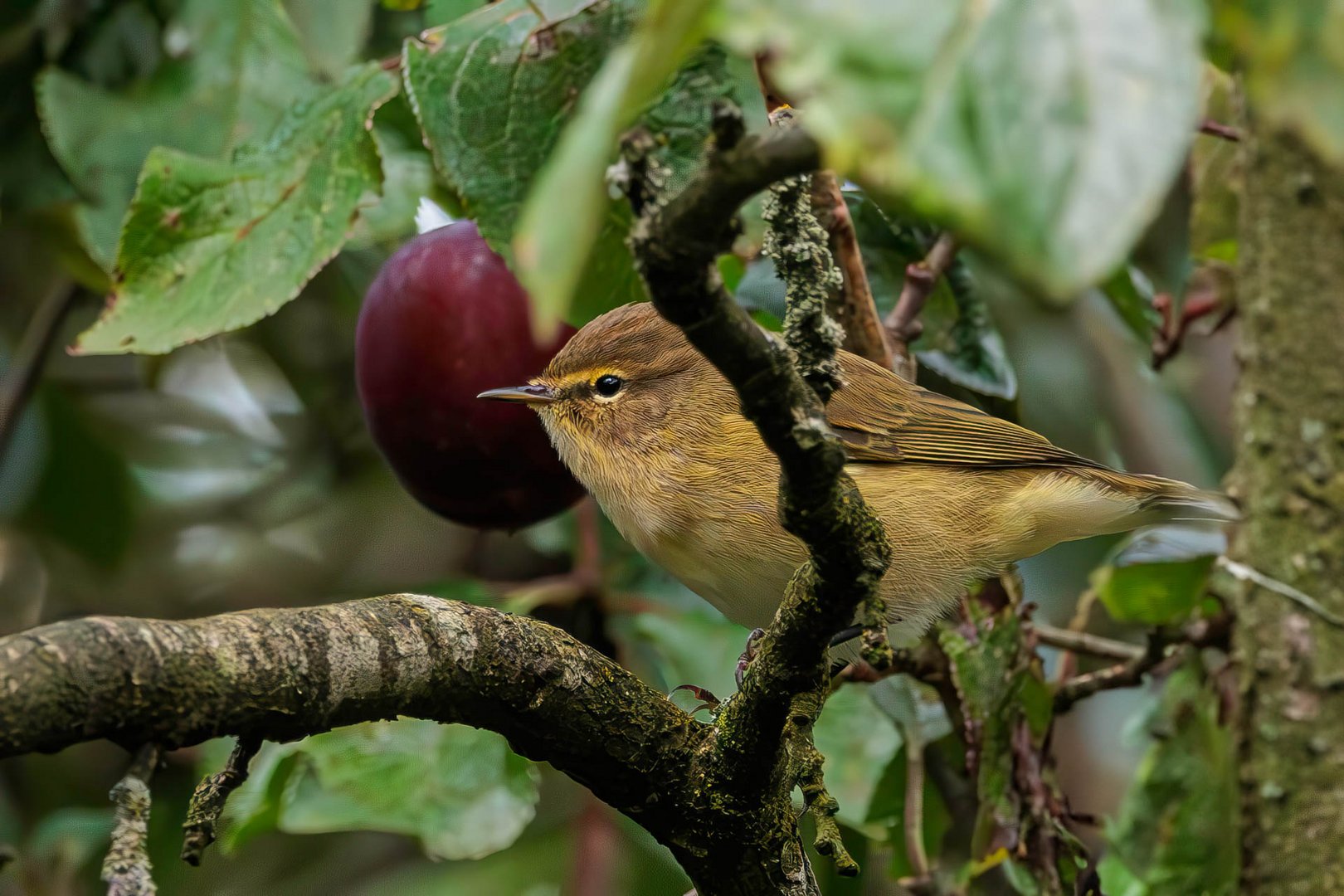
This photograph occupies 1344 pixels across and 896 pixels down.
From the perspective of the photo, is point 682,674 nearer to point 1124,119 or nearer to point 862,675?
point 862,675

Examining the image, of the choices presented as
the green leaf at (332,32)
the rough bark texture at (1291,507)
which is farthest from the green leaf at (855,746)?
the green leaf at (332,32)

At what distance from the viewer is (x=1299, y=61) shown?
34.0 inches

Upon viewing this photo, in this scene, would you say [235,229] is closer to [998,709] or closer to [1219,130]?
[998,709]

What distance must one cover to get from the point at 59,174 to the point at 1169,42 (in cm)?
305

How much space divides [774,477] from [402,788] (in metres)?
1.15

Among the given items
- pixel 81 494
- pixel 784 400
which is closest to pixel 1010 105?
pixel 784 400

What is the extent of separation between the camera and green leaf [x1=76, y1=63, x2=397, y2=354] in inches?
96.9

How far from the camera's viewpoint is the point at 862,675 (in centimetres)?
288

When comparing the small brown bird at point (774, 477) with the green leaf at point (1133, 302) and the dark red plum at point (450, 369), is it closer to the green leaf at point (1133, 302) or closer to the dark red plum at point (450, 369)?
the dark red plum at point (450, 369)

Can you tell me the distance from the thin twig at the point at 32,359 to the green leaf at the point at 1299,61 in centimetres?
348

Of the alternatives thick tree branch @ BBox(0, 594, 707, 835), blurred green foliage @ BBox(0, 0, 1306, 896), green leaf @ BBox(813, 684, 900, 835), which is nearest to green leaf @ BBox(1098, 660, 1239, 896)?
blurred green foliage @ BBox(0, 0, 1306, 896)

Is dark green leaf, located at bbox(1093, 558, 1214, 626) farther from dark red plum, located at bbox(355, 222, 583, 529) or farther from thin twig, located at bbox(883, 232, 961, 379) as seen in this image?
dark red plum, located at bbox(355, 222, 583, 529)

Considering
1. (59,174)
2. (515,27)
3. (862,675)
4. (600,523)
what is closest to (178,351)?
(59,174)

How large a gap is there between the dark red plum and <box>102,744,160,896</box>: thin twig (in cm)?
166
